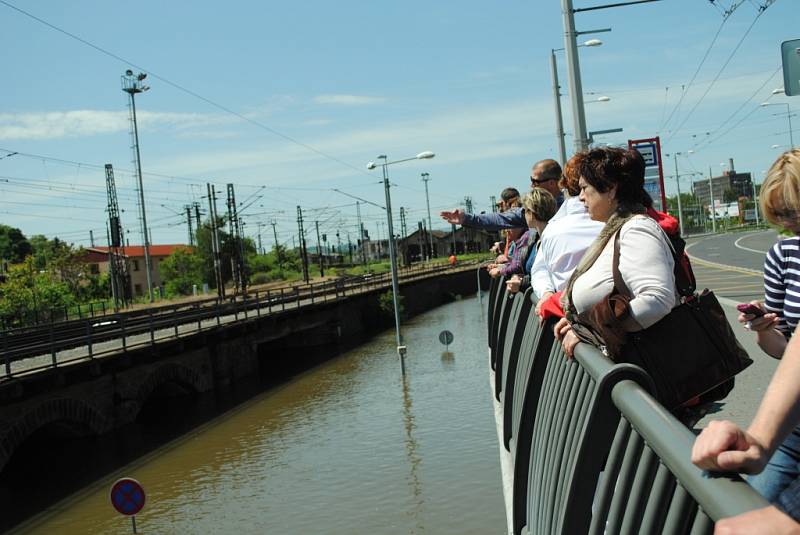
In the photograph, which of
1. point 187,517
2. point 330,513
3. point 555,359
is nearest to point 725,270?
point 330,513

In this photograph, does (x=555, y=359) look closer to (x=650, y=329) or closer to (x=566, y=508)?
(x=650, y=329)

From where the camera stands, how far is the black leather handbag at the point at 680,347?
9.34 feet

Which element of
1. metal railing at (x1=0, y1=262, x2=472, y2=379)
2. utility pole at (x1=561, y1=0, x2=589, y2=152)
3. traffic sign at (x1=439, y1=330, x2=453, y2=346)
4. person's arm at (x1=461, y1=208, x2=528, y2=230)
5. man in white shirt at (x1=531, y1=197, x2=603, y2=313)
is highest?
utility pole at (x1=561, y1=0, x2=589, y2=152)

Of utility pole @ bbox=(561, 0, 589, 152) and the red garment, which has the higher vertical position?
utility pole @ bbox=(561, 0, 589, 152)

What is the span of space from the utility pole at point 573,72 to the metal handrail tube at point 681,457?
1500cm

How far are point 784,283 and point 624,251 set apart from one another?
534mm

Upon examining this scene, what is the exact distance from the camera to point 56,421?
24672 mm

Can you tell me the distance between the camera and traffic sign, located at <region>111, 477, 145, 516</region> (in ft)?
48.5

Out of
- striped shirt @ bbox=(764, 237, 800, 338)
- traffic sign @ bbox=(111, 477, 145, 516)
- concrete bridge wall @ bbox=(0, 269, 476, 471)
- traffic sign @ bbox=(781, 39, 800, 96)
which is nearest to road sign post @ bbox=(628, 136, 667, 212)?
traffic sign @ bbox=(781, 39, 800, 96)

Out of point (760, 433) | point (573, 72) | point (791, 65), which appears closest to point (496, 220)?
point (791, 65)

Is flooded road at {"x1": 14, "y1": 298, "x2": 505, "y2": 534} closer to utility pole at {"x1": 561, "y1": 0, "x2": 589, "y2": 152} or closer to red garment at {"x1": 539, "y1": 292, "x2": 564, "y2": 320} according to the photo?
utility pole at {"x1": 561, "y1": 0, "x2": 589, "y2": 152}

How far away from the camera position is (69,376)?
2452 cm

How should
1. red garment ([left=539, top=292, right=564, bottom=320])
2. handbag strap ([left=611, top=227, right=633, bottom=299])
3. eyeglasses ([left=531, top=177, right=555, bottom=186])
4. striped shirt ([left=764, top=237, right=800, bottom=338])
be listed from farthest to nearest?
eyeglasses ([left=531, top=177, right=555, bottom=186]), red garment ([left=539, top=292, right=564, bottom=320]), handbag strap ([left=611, top=227, right=633, bottom=299]), striped shirt ([left=764, top=237, right=800, bottom=338])

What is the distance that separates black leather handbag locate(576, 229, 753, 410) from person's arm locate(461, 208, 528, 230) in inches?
173
